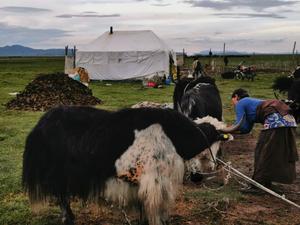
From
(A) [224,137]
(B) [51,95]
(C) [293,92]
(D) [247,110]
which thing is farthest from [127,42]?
(A) [224,137]

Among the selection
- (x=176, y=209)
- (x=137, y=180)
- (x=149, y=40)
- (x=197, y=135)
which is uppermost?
(x=149, y=40)

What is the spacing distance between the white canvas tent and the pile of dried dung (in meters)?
9.07

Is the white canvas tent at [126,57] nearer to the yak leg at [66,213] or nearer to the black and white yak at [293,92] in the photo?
the black and white yak at [293,92]

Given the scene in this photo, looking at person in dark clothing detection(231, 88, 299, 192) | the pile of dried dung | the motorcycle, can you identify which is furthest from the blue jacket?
the motorcycle

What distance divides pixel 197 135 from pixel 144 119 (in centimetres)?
55

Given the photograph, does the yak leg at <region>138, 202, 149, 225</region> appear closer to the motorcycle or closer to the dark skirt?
the dark skirt

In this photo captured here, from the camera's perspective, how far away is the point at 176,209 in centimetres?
537

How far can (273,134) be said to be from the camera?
5957mm

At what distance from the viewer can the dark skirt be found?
596 cm

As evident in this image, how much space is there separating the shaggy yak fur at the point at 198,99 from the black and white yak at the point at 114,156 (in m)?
2.91

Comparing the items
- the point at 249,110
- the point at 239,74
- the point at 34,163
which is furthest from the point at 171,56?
the point at 34,163

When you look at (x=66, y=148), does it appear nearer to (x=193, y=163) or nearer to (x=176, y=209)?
(x=193, y=163)

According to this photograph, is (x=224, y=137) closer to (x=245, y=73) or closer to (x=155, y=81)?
(x=155, y=81)

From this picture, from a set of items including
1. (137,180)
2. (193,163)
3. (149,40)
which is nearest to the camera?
(137,180)
